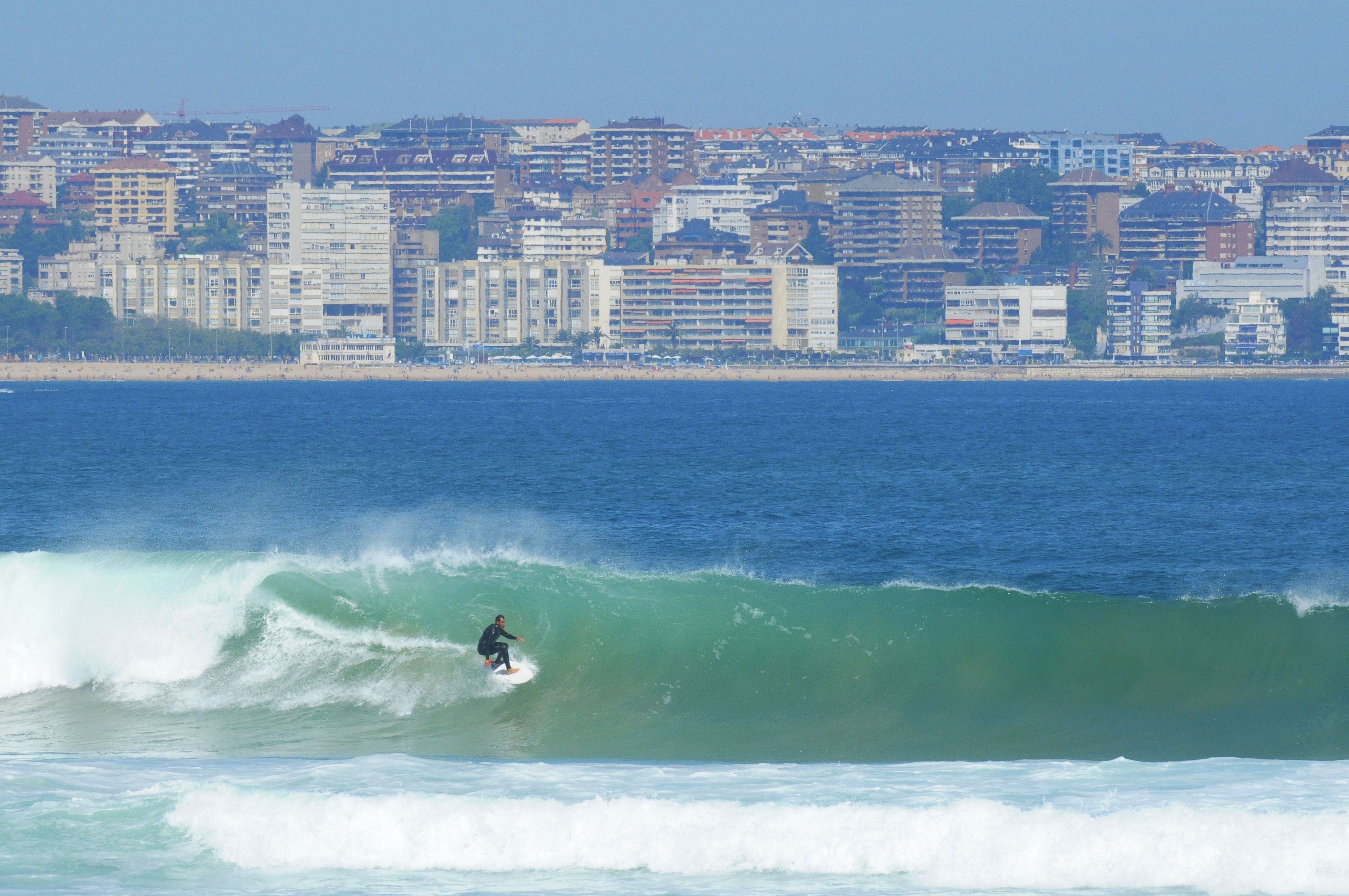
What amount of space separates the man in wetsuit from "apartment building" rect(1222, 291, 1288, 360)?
583 ft

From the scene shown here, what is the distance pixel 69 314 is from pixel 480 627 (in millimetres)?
176238

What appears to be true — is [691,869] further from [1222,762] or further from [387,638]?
[387,638]

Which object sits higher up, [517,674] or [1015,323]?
[1015,323]

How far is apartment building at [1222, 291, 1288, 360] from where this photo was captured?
615 ft

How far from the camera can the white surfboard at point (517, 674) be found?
711 inches

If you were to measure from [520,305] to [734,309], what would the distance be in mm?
23073

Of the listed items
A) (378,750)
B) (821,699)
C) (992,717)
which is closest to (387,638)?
(378,750)

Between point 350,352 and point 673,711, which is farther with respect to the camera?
point 350,352

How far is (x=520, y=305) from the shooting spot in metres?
196

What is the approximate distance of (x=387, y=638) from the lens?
1895 cm

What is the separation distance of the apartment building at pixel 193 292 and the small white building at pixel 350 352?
43.5 ft

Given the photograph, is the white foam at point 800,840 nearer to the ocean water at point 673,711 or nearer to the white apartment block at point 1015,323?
the ocean water at point 673,711

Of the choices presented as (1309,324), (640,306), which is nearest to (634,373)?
(640,306)

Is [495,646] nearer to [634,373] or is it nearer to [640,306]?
[634,373]
